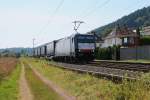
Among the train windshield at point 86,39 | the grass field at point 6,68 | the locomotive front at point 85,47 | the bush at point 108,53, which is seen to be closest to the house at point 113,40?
the bush at point 108,53

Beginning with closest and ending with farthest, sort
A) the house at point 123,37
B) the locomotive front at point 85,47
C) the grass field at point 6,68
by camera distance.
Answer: the grass field at point 6,68 < the locomotive front at point 85,47 < the house at point 123,37

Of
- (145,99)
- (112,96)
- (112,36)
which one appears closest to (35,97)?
(112,96)

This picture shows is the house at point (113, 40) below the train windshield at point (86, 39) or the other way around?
the other way around

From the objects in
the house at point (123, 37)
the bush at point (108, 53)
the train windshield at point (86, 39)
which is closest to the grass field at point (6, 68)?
the train windshield at point (86, 39)

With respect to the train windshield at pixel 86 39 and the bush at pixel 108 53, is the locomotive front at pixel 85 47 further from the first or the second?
the bush at pixel 108 53

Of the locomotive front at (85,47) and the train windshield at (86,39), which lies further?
the train windshield at (86,39)

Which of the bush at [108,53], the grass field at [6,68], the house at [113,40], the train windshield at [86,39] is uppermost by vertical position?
the house at [113,40]

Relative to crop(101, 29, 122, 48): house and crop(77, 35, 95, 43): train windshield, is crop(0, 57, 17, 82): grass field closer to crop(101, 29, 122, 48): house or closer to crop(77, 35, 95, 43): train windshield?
crop(77, 35, 95, 43): train windshield

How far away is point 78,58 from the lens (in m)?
47.0

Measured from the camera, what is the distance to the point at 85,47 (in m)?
47.4

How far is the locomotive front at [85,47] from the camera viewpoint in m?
46.6

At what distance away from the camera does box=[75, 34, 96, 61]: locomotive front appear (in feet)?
153

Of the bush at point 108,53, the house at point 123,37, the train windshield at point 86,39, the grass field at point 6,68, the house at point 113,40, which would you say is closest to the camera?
the grass field at point 6,68

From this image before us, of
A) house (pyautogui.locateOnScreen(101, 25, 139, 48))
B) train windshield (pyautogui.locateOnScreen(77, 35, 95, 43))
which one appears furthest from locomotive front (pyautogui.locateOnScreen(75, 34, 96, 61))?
house (pyautogui.locateOnScreen(101, 25, 139, 48))
